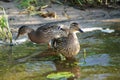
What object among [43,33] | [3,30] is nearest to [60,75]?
[43,33]

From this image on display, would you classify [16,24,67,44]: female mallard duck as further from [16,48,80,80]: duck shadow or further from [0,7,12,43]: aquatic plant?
[16,48,80,80]: duck shadow

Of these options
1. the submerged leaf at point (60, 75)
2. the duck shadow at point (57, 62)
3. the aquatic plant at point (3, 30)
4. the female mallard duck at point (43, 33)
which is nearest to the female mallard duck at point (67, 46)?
the duck shadow at point (57, 62)

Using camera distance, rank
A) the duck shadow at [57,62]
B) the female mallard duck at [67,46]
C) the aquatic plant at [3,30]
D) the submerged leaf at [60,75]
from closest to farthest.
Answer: the submerged leaf at [60,75]
the duck shadow at [57,62]
the female mallard duck at [67,46]
the aquatic plant at [3,30]

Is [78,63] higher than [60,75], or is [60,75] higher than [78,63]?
[60,75]

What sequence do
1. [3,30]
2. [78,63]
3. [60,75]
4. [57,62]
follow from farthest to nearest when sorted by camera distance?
[3,30] → [57,62] → [78,63] → [60,75]

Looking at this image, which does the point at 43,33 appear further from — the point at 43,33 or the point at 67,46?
the point at 67,46

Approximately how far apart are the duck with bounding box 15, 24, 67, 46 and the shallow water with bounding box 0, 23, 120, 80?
5.5 inches

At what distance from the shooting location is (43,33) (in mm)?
10297

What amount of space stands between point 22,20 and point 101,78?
4.23 metres

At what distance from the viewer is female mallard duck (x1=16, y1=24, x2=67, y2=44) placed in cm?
1028

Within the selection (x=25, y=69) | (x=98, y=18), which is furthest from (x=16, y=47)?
(x=98, y=18)

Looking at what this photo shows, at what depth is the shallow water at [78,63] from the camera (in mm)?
8055

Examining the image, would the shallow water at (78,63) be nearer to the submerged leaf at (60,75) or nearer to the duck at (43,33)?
the submerged leaf at (60,75)

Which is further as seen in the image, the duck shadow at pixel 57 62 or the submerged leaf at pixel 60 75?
the duck shadow at pixel 57 62
